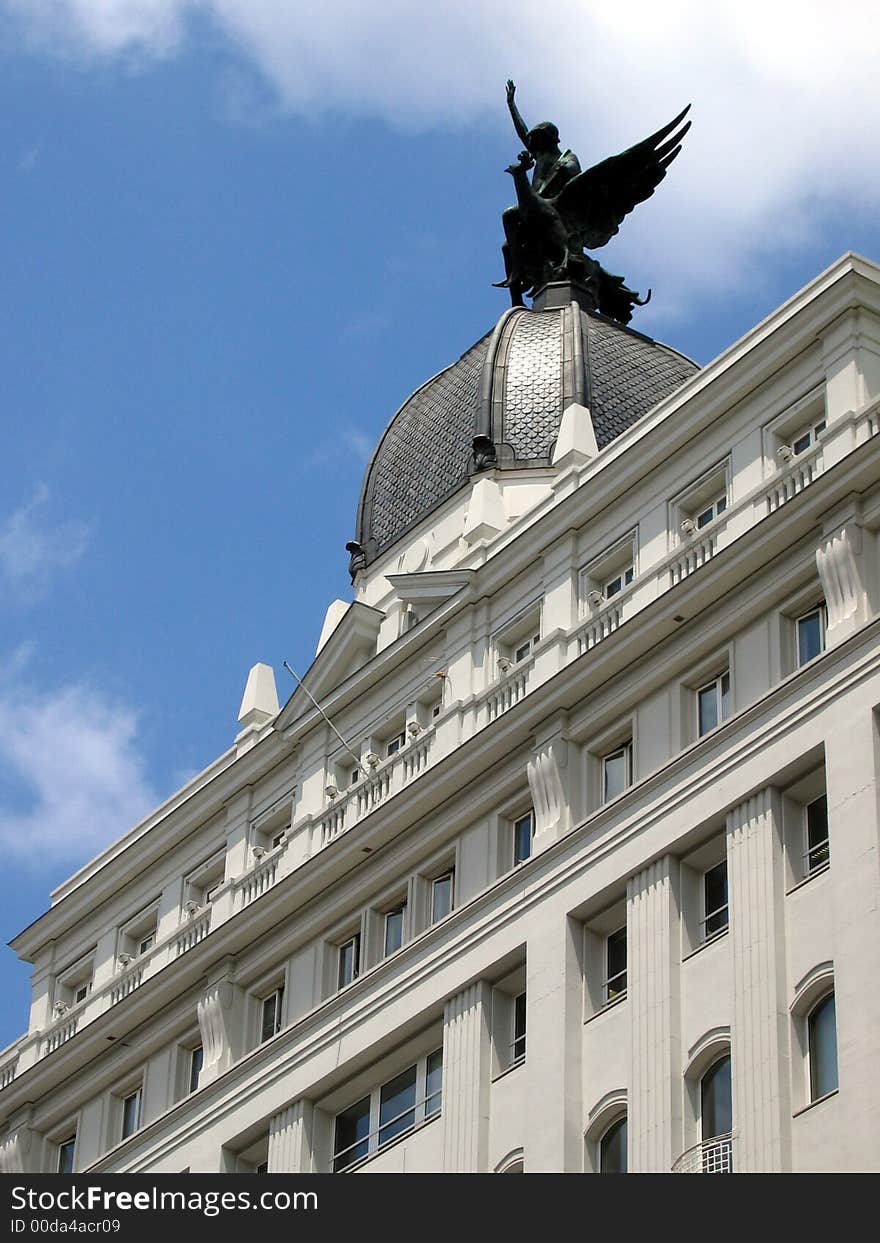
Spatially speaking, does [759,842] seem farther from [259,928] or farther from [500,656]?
[259,928]

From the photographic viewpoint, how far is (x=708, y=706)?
51156 mm

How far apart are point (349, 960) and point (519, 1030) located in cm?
553

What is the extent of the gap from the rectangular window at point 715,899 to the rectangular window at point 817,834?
1719mm

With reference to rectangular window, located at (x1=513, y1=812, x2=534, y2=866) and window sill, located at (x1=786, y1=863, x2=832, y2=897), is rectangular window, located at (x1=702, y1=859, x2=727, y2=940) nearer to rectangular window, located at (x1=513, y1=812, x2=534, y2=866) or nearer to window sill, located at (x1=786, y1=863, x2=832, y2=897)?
window sill, located at (x1=786, y1=863, x2=832, y2=897)

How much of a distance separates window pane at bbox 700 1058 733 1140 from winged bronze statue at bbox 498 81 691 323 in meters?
29.9

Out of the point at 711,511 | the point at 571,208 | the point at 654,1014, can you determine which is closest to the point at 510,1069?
the point at 654,1014

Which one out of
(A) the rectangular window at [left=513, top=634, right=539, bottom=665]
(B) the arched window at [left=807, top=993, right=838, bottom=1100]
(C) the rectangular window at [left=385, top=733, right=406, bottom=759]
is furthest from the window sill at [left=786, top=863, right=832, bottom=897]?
(C) the rectangular window at [left=385, top=733, right=406, bottom=759]

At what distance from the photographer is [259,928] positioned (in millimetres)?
58281

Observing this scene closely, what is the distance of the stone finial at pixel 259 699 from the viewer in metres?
63.4

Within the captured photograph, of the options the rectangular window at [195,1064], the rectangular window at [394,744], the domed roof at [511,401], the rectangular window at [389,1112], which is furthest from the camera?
the domed roof at [511,401]

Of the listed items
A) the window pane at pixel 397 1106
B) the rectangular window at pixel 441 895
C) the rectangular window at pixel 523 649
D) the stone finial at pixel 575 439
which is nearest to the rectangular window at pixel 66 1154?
the window pane at pixel 397 1106

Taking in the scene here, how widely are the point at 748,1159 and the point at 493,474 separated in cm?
2348

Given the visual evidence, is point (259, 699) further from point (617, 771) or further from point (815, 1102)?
point (815, 1102)

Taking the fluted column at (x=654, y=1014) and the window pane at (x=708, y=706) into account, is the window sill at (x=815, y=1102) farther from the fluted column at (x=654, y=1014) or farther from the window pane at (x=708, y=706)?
the window pane at (x=708, y=706)
